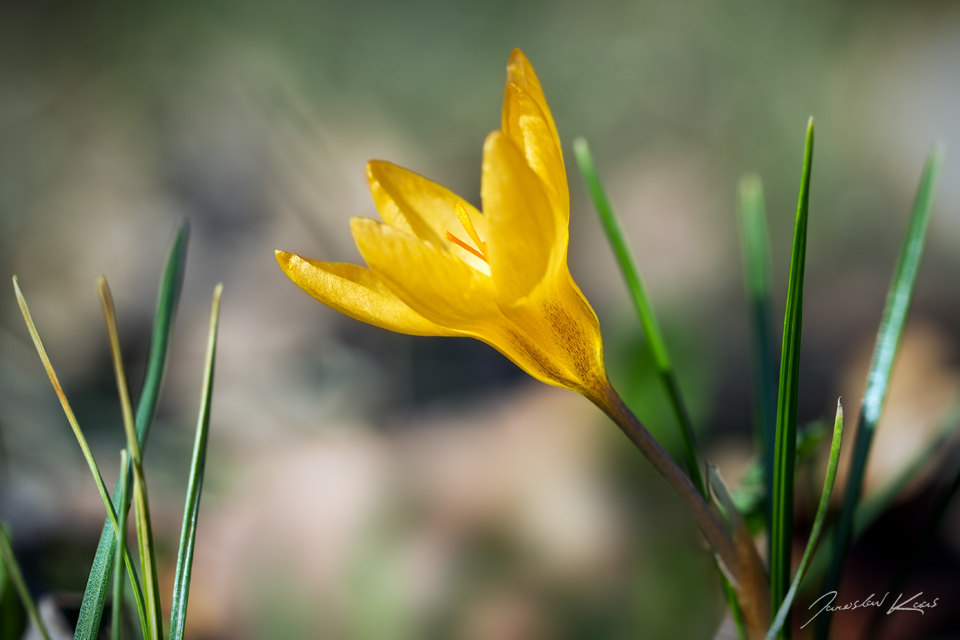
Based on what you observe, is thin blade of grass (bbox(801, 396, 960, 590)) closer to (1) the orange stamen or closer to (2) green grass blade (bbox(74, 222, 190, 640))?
(1) the orange stamen

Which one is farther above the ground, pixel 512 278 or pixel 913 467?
pixel 512 278

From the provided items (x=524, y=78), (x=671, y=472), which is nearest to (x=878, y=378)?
(x=671, y=472)

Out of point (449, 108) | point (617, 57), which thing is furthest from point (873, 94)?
point (449, 108)

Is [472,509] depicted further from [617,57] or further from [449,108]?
[617,57]

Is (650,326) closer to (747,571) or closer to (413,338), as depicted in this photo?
(747,571)

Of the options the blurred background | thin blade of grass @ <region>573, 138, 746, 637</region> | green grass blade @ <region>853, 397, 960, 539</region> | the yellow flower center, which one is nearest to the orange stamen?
the yellow flower center

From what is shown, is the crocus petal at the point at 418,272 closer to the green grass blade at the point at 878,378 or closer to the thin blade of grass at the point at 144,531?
the thin blade of grass at the point at 144,531
